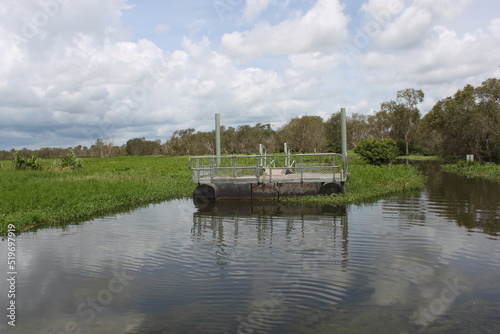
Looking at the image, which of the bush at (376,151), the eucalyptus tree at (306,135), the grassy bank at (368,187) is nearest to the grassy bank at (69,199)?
the grassy bank at (368,187)

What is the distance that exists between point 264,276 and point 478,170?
111 ft

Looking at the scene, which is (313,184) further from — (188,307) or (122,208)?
(188,307)

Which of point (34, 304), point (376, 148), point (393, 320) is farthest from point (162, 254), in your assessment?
point (376, 148)

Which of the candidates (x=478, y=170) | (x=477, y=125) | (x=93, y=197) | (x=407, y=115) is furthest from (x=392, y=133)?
(x=93, y=197)

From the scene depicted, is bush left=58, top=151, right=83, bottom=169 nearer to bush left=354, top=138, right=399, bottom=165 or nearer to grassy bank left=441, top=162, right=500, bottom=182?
bush left=354, top=138, right=399, bottom=165

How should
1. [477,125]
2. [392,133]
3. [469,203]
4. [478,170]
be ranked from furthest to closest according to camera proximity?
Result: [392,133], [477,125], [478,170], [469,203]

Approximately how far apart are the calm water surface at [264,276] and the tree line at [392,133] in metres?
36.2

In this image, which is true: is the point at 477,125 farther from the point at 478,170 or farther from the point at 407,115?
the point at 407,115

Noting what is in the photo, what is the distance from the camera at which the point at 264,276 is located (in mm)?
9000

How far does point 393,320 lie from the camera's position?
22.4 ft

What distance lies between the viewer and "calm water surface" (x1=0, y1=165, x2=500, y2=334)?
6.95 meters

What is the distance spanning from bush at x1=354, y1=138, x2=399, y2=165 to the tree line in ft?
30.5

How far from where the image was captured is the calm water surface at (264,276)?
6945 mm

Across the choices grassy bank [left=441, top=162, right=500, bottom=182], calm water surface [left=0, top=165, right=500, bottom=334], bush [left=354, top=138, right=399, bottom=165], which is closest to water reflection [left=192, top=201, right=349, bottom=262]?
calm water surface [left=0, top=165, right=500, bottom=334]
